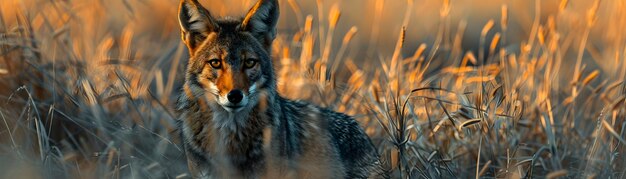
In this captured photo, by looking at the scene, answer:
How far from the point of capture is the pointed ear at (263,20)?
5.49m

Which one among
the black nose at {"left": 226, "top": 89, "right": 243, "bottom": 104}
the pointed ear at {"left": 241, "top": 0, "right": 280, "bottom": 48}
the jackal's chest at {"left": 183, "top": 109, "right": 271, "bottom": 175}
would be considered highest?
the pointed ear at {"left": 241, "top": 0, "right": 280, "bottom": 48}

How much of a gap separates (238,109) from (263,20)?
65 cm

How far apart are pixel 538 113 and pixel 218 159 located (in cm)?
227

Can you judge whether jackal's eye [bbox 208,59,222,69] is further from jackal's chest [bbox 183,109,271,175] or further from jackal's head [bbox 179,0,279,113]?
jackal's chest [bbox 183,109,271,175]

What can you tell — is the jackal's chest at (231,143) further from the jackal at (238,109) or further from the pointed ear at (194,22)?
the pointed ear at (194,22)

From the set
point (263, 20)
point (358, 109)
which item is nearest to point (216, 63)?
point (263, 20)

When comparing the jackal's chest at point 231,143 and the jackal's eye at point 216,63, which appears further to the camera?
the jackal's chest at point 231,143

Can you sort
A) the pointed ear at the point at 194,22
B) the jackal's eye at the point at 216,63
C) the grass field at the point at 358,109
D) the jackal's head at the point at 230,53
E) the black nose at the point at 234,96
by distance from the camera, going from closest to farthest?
1. the black nose at the point at 234,96
2. the jackal's head at the point at 230,53
3. the jackal's eye at the point at 216,63
4. the pointed ear at the point at 194,22
5. the grass field at the point at 358,109

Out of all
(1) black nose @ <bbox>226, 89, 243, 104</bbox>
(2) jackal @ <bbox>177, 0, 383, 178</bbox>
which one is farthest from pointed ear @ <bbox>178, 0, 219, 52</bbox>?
(1) black nose @ <bbox>226, 89, 243, 104</bbox>

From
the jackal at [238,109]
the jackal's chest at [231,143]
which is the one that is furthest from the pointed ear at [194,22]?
the jackal's chest at [231,143]

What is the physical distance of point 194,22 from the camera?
5.47 metres

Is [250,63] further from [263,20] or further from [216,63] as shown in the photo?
[263,20]

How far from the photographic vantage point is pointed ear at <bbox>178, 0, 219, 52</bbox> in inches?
213

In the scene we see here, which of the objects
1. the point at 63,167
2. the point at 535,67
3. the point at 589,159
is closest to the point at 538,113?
the point at 535,67
